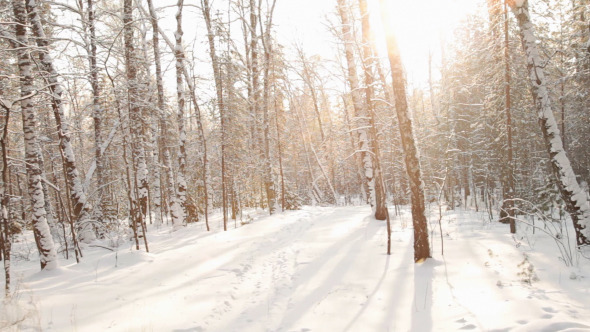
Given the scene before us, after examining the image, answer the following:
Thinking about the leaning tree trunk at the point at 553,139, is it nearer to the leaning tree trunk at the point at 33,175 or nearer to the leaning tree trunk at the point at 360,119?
the leaning tree trunk at the point at 360,119

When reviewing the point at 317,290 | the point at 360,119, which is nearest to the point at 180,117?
the point at 360,119

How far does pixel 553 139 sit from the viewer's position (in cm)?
770

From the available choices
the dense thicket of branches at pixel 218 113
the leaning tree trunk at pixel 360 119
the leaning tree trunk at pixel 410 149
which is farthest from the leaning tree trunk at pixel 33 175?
the leaning tree trunk at pixel 360 119

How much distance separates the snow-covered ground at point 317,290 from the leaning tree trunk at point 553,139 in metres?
1.07

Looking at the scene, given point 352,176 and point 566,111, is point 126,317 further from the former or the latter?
point 352,176

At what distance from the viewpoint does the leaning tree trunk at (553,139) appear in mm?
7414

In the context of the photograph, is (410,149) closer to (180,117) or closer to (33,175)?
(33,175)

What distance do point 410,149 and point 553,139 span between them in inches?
156

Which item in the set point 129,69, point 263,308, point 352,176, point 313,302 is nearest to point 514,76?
point 313,302

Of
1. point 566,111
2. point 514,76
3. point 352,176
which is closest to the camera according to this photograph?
point 514,76

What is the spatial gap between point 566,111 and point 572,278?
22.3 metres

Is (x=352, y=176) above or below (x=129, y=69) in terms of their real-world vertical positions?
below

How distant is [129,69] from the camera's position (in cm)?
1159

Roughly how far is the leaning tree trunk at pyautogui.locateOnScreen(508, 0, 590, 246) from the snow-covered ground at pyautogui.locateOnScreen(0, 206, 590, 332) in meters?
1.07
